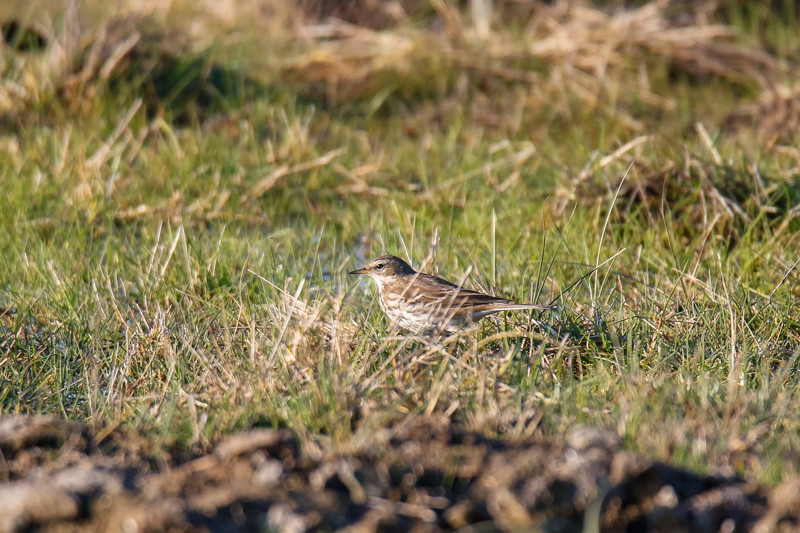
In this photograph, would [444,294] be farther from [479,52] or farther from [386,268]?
[479,52]

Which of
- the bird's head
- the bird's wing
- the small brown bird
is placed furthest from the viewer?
the bird's head

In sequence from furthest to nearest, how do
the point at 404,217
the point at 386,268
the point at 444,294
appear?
the point at 404,217 < the point at 386,268 < the point at 444,294

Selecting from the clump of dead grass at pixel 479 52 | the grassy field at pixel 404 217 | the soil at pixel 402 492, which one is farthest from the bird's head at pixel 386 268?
the clump of dead grass at pixel 479 52

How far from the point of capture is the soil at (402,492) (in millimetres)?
2707

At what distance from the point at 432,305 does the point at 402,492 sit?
2055 millimetres

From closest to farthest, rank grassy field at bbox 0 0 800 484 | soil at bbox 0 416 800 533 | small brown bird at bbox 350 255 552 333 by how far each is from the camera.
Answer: soil at bbox 0 416 800 533 < grassy field at bbox 0 0 800 484 < small brown bird at bbox 350 255 552 333

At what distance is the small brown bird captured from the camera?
15.7ft

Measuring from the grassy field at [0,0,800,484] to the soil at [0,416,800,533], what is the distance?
236mm

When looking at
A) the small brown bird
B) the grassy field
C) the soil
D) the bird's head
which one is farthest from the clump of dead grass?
the soil

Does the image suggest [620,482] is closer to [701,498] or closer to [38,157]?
[701,498]

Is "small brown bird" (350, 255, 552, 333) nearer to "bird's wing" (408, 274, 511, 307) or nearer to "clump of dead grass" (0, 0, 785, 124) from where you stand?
"bird's wing" (408, 274, 511, 307)

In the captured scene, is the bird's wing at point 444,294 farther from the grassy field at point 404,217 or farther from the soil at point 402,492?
the soil at point 402,492

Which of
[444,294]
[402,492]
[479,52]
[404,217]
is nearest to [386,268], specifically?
[444,294]

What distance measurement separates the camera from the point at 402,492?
296 cm
